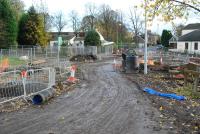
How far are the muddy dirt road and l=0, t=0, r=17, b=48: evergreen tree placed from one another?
35409mm

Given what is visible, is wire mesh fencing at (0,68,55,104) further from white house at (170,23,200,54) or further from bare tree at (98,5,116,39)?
bare tree at (98,5,116,39)

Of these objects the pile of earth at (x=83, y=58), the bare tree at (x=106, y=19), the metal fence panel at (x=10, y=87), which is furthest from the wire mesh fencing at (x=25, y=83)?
the bare tree at (x=106, y=19)

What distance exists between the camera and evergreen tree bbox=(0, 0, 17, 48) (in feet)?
163

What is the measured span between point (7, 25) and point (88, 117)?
42.1 m

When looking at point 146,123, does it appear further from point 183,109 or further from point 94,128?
point 183,109

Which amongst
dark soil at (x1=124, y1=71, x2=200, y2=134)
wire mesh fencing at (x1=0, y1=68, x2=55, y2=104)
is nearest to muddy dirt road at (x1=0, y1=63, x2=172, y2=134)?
dark soil at (x1=124, y1=71, x2=200, y2=134)

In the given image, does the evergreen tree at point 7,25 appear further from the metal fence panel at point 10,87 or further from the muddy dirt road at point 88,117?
the muddy dirt road at point 88,117

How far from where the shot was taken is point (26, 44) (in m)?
56.6

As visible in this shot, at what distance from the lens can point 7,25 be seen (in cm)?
5088

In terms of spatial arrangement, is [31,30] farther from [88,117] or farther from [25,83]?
[88,117]

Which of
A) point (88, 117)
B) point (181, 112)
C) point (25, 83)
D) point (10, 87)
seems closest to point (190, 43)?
point (10, 87)

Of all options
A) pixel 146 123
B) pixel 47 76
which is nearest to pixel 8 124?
pixel 146 123

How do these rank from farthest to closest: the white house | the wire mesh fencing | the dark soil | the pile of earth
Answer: the white house < the pile of earth < the wire mesh fencing < the dark soil

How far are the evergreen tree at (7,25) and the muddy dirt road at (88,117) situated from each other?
35.4m
